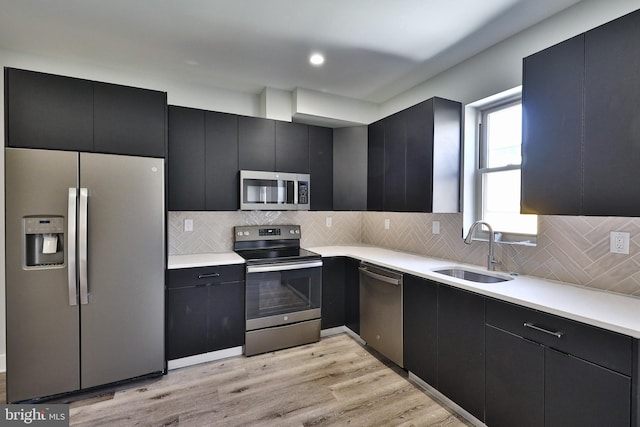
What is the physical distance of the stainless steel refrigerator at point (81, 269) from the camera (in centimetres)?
192

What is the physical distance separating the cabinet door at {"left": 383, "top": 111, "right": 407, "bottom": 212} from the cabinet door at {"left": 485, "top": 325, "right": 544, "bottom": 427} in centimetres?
141

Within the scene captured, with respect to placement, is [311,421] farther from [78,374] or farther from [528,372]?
[78,374]

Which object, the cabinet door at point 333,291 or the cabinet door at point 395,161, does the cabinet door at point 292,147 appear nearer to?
the cabinet door at point 395,161

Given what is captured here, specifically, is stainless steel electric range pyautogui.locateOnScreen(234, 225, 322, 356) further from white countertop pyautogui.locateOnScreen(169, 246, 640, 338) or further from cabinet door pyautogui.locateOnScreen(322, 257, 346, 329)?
white countertop pyautogui.locateOnScreen(169, 246, 640, 338)

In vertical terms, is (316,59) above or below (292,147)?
above

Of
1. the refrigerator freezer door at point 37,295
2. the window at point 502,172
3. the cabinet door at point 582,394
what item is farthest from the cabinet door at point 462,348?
the refrigerator freezer door at point 37,295

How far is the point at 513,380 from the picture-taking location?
1586mm

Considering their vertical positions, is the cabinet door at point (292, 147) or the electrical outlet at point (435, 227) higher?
the cabinet door at point (292, 147)

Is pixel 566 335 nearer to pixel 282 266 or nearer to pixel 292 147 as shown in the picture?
pixel 282 266

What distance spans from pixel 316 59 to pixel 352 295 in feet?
7.55

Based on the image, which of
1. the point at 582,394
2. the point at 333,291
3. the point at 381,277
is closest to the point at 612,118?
the point at 582,394

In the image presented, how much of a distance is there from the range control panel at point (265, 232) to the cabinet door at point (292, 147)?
682 mm

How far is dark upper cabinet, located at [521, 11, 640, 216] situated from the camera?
4.51ft

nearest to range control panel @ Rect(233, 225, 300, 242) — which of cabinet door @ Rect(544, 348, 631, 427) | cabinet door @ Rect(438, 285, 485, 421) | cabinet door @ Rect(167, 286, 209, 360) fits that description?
cabinet door @ Rect(167, 286, 209, 360)
